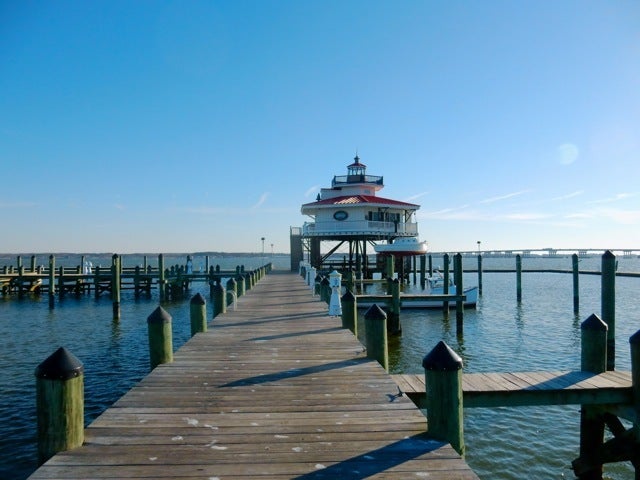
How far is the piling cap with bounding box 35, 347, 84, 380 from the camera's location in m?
4.50

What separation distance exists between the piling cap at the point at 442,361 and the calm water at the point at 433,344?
16.6 feet

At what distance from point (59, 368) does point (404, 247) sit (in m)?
36.4

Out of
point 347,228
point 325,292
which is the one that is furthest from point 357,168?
point 325,292

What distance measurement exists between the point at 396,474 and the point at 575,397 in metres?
5.14

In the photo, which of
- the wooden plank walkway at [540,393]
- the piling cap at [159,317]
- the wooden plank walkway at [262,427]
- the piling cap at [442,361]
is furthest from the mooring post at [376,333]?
the piling cap at [159,317]

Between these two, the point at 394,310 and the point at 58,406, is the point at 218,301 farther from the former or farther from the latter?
the point at 394,310

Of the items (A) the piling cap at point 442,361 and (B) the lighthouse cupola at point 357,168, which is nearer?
(A) the piling cap at point 442,361

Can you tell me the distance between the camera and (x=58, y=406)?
446 centimetres

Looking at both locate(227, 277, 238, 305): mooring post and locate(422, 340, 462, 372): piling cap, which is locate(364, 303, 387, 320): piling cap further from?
locate(227, 277, 238, 305): mooring post

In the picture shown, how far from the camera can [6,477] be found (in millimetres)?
8375

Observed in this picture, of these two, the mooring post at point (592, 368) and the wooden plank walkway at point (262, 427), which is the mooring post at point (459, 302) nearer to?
the mooring post at point (592, 368)

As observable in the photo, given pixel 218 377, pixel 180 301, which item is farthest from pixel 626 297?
pixel 218 377

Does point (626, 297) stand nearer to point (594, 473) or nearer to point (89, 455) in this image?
point (594, 473)

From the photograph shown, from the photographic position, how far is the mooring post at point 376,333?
7.97 m
